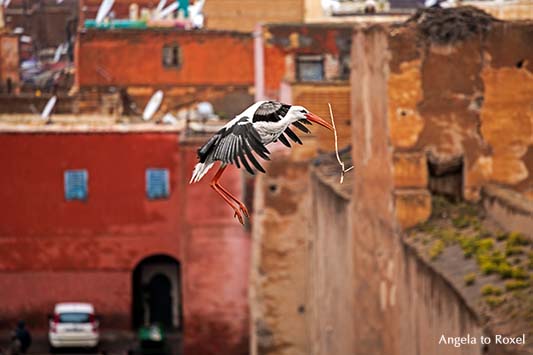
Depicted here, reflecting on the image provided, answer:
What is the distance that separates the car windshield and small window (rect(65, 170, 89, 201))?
348 centimetres

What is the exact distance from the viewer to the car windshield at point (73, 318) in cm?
3575

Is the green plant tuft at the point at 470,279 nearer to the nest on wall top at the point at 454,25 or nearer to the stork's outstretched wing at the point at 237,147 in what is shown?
the nest on wall top at the point at 454,25

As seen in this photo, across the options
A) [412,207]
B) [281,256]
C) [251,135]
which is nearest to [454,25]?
[412,207]

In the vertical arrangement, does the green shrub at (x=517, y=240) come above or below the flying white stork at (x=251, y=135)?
below

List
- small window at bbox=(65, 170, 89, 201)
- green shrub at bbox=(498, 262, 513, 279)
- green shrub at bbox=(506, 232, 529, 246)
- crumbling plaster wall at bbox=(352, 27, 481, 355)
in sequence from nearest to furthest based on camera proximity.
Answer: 1. green shrub at bbox=(498, 262, 513, 279)
2. green shrub at bbox=(506, 232, 529, 246)
3. crumbling plaster wall at bbox=(352, 27, 481, 355)
4. small window at bbox=(65, 170, 89, 201)

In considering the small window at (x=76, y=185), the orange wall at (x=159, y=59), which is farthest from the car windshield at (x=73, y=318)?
the orange wall at (x=159, y=59)

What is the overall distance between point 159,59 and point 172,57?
0.51 m

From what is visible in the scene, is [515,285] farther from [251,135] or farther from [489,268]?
[251,135]

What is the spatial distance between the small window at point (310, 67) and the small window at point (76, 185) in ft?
16.8

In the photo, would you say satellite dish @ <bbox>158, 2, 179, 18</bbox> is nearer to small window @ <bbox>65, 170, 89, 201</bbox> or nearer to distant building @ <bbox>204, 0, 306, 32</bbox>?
distant building @ <bbox>204, 0, 306, 32</bbox>

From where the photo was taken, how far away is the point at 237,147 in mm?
8406

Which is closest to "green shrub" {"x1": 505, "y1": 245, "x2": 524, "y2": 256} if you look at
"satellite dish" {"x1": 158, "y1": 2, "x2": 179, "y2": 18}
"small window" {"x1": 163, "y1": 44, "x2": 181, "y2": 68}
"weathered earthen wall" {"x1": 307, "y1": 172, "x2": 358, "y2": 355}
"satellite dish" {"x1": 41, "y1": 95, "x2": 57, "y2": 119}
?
"weathered earthen wall" {"x1": 307, "y1": 172, "x2": 358, "y2": 355}

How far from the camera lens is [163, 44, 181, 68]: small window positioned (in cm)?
5442

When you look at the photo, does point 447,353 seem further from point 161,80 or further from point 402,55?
point 161,80
